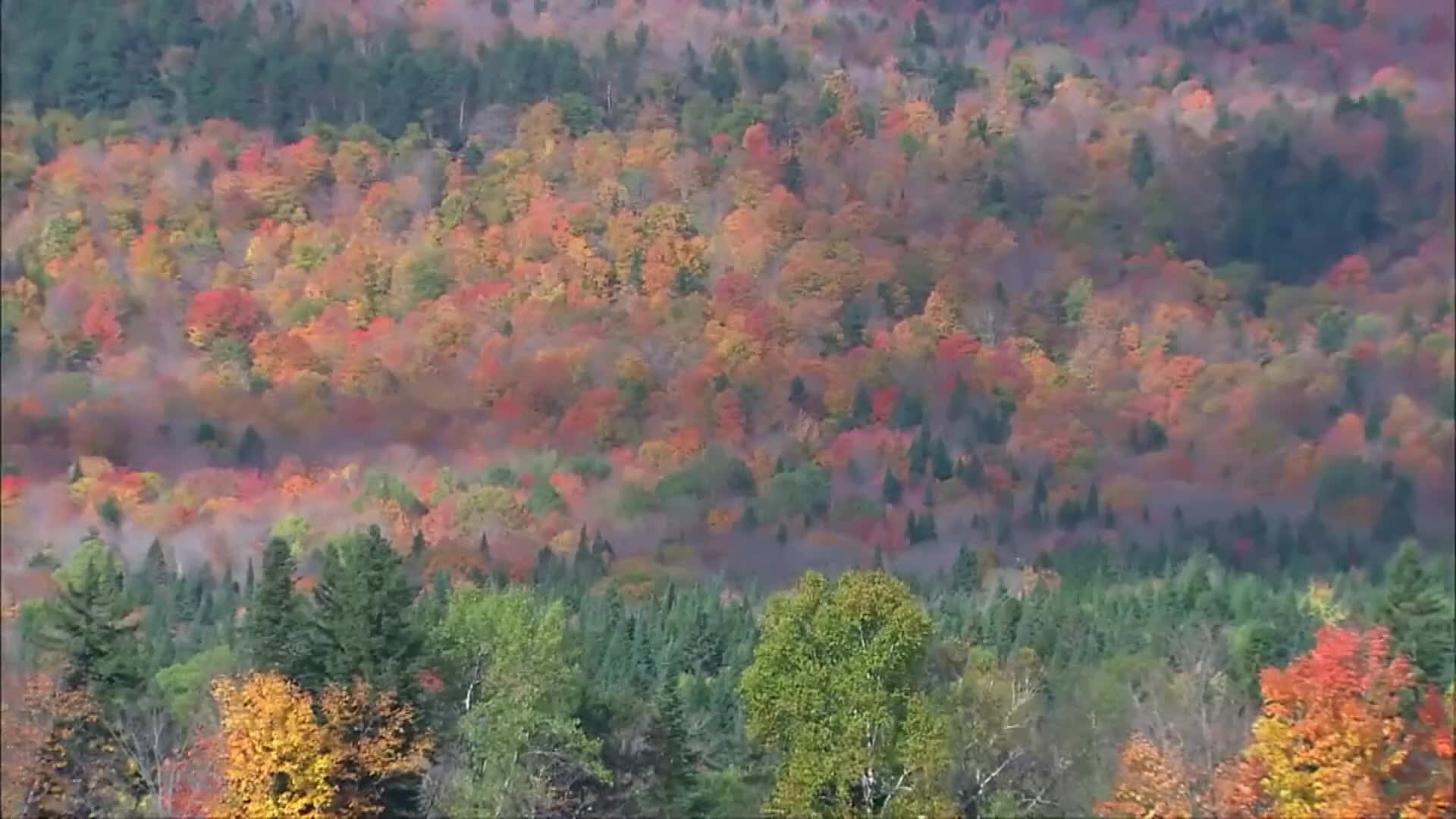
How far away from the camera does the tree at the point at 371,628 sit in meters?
41.0

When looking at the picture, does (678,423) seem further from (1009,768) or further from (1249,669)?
(1009,768)

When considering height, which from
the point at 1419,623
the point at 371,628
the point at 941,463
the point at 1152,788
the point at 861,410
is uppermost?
the point at 371,628

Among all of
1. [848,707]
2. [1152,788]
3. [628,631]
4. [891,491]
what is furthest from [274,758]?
[891,491]

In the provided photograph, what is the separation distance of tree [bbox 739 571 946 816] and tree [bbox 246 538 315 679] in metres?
11.4

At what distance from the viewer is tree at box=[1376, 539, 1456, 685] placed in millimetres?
53156

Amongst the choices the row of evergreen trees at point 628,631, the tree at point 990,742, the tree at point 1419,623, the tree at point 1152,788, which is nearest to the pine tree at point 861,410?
the row of evergreen trees at point 628,631

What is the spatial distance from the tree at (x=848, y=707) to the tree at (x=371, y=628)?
908 cm

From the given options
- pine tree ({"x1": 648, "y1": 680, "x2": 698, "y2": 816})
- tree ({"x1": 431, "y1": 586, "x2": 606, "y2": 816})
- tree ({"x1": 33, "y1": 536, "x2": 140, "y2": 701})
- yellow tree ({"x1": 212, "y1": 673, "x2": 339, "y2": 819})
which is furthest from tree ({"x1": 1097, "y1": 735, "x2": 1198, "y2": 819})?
tree ({"x1": 33, "y1": 536, "x2": 140, "y2": 701})

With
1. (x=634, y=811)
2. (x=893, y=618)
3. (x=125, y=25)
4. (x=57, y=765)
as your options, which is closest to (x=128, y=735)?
(x=57, y=765)

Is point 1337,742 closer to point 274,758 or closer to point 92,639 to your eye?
point 274,758

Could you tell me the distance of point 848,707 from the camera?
36.6 metres

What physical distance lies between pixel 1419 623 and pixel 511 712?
3073cm

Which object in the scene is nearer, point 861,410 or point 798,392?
point 798,392

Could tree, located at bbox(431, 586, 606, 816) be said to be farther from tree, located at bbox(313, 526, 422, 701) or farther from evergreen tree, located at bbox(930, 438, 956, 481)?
evergreen tree, located at bbox(930, 438, 956, 481)
